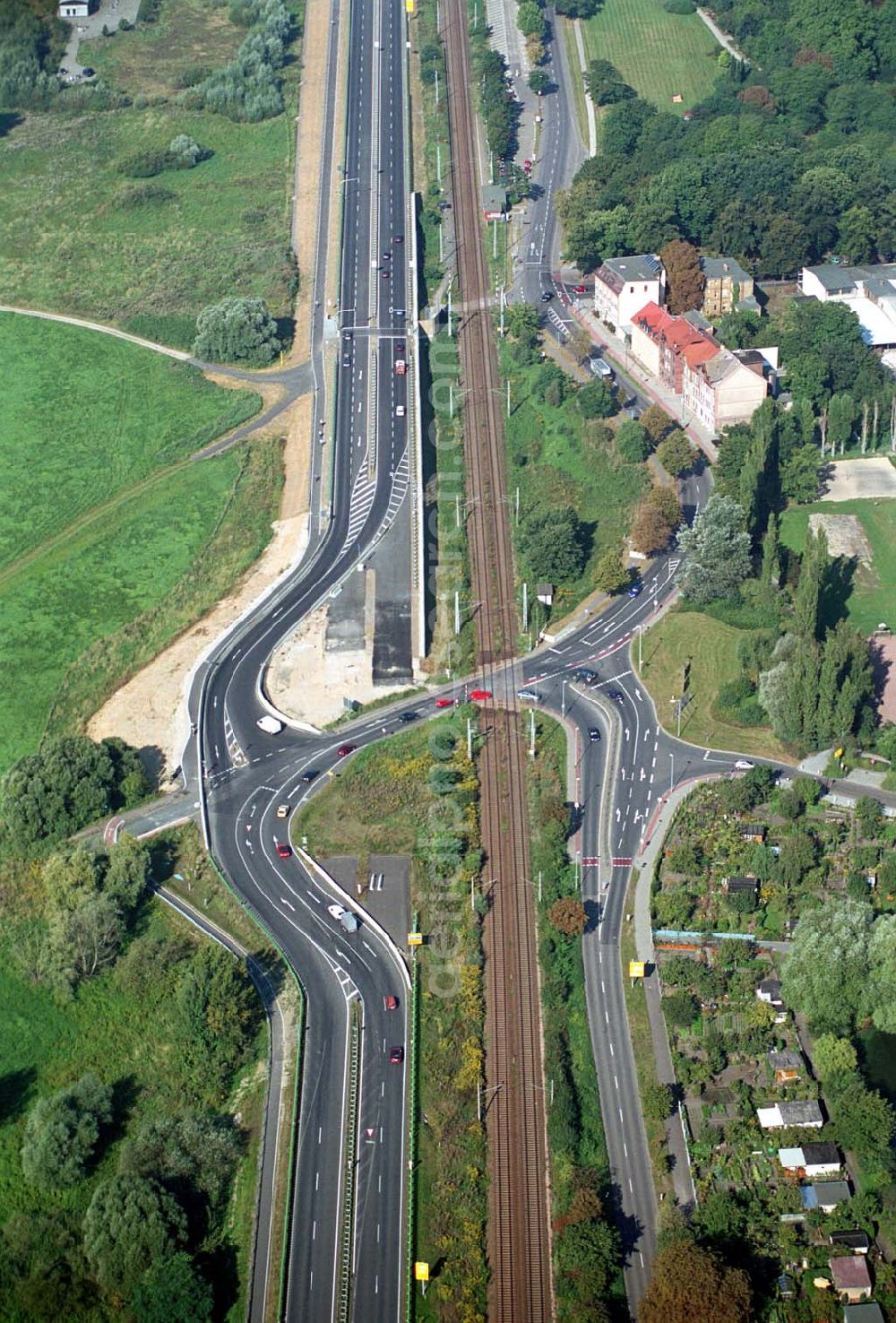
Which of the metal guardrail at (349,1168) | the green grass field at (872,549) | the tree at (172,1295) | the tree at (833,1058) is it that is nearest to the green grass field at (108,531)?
the metal guardrail at (349,1168)

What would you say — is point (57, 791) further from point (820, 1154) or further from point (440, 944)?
point (820, 1154)

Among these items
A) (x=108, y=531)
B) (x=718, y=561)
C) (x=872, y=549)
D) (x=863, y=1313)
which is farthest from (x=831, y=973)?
(x=108, y=531)

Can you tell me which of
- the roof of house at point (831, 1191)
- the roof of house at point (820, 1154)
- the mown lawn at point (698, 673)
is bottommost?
the roof of house at point (831, 1191)

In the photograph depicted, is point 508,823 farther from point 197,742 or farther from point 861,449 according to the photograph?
point 861,449

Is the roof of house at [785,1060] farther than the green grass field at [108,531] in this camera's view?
No

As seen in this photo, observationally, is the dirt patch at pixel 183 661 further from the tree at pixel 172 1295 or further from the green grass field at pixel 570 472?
the tree at pixel 172 1295

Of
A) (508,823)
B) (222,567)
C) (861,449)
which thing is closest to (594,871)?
(508,823)

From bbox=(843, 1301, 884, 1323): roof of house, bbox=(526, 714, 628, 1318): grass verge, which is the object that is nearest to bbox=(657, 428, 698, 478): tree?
bbox=(526, 714, 628, 1318): grass verge
